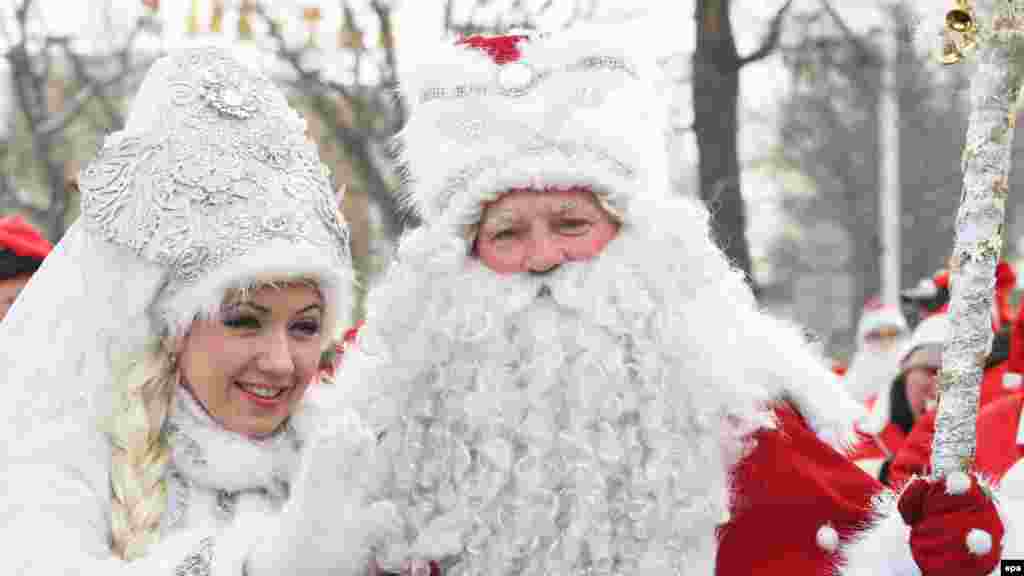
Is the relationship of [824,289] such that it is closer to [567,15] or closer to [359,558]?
[567,15]

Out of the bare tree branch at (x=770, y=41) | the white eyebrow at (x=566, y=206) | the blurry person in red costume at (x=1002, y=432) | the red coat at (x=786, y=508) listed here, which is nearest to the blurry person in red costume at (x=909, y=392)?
the blurry person in red costume at (x=1002, y=432)

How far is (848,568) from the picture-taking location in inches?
139

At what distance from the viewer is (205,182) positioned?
3719 mm

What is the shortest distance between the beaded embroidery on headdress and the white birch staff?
5.39 ft

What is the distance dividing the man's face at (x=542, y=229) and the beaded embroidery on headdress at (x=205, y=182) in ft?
1.49

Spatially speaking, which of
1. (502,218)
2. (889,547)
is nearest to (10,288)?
(502,218)

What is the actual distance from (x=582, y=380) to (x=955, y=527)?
99cm

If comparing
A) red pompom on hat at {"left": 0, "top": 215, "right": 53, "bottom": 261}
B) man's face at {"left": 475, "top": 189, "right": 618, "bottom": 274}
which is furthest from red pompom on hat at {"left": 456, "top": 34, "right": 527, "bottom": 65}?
red pompom on hat at {"left": 0, "top": 215, "right": 53, "bottom": 261}

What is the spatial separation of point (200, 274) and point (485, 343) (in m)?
0.77

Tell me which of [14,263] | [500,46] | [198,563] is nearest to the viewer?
[198,563]

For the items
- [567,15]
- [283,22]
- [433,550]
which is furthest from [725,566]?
[283,22]

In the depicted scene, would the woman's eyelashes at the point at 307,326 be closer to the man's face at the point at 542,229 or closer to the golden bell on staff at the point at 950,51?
the man's face at the point at 542,229

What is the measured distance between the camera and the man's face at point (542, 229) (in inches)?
146

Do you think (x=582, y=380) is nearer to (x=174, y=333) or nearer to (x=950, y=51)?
(x=174, y=333)
